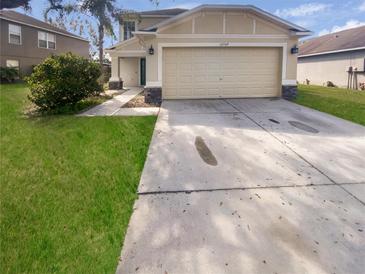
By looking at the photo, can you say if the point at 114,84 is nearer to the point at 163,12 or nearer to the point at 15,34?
the point at 163,12

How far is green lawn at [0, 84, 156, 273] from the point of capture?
2.93 m

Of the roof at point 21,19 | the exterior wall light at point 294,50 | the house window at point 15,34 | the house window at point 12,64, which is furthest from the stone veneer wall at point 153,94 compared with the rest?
the house window at point 15,34

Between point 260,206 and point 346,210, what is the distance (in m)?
1.04

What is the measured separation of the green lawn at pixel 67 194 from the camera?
2932mm

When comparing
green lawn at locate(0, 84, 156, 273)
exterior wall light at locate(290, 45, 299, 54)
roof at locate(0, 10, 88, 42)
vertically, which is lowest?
green lawn at locate(0, 84, 156, 273)

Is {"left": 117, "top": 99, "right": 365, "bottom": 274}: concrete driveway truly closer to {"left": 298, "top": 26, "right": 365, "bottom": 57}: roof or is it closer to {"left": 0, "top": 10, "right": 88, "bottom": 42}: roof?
{"left": 298, "top": 26, "right": 365, "bottom": 57}: roof

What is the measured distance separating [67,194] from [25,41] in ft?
79.2

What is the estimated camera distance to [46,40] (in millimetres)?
26953

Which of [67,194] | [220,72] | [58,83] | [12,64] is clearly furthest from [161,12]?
[67,194]

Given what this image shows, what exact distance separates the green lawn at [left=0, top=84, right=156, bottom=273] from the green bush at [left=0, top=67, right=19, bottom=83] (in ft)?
51.2

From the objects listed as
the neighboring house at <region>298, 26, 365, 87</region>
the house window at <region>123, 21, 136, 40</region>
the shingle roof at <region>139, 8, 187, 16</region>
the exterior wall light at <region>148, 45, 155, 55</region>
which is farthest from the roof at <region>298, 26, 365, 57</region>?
the exterior wall light at <region>148, 45, 155, 55</region>

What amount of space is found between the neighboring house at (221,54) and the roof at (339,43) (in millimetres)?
12087

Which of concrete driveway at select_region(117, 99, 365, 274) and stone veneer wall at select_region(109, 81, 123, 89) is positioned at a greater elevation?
stone veneer wall at select_region(109, 81, 123, 89)

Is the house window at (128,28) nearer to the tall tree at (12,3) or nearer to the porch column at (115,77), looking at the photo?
the porch column at (115,77)
